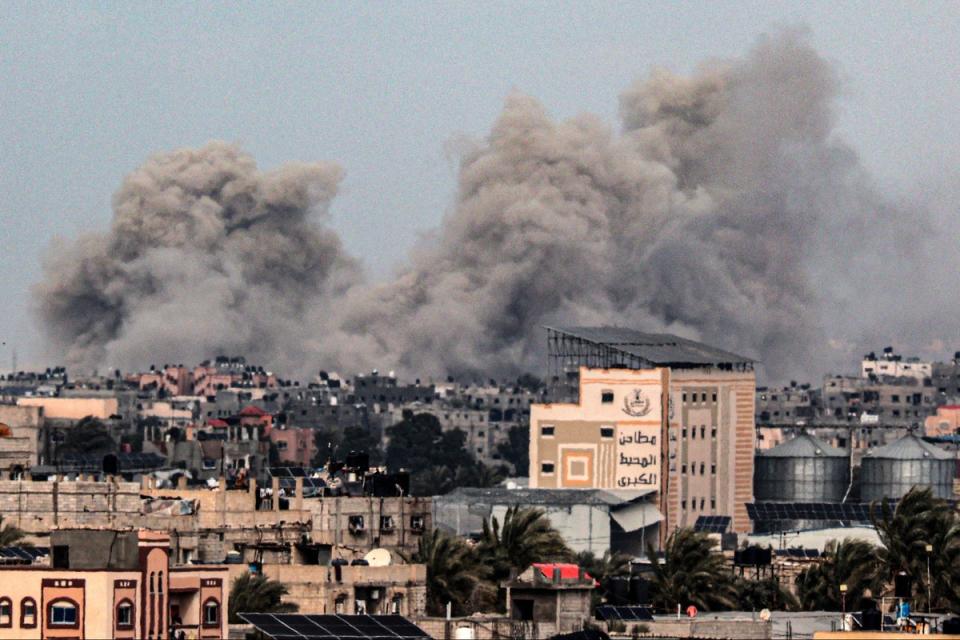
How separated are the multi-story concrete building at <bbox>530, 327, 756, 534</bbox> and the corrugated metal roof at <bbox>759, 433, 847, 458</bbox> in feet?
10.4

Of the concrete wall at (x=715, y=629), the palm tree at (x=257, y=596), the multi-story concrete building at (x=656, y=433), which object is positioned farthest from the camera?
the multi-story concrete building at (x=656, y=433)

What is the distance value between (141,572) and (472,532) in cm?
5656

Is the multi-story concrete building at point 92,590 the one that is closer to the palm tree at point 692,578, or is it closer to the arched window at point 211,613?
the arched window at point 211,613

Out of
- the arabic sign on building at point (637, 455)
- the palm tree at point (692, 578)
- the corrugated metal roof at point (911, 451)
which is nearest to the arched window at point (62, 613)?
the palm tree at point (692, 578)

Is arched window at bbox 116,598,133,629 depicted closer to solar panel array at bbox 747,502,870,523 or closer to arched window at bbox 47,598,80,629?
arched window at bbox 47,598,80,629

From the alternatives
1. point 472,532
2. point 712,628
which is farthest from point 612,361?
point 712,628

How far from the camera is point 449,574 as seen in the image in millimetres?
64875

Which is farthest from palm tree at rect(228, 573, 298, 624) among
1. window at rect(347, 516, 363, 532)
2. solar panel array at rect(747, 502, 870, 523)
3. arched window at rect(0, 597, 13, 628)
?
solar panel array at rect(747, 502, 870, 523)

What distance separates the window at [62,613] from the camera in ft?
129

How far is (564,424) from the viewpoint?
4395 inches

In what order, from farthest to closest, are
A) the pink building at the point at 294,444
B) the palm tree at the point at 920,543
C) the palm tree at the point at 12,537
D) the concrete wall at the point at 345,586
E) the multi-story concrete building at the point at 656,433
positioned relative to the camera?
1. the pink building at the point at 294,444
2. the multi-story concrete building at the point at 656,433
3. the palm tree at the point at 920,543
4. the palm tree at the point at 12,537
5. the concrete wall at the point at 345,586

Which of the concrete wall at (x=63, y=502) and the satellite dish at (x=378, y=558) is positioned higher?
the concrete wall at (x=63, y=502)

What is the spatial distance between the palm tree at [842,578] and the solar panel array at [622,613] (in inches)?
418

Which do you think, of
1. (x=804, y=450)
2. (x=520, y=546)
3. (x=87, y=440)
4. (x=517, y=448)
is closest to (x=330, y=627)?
(x=520, y=546)
